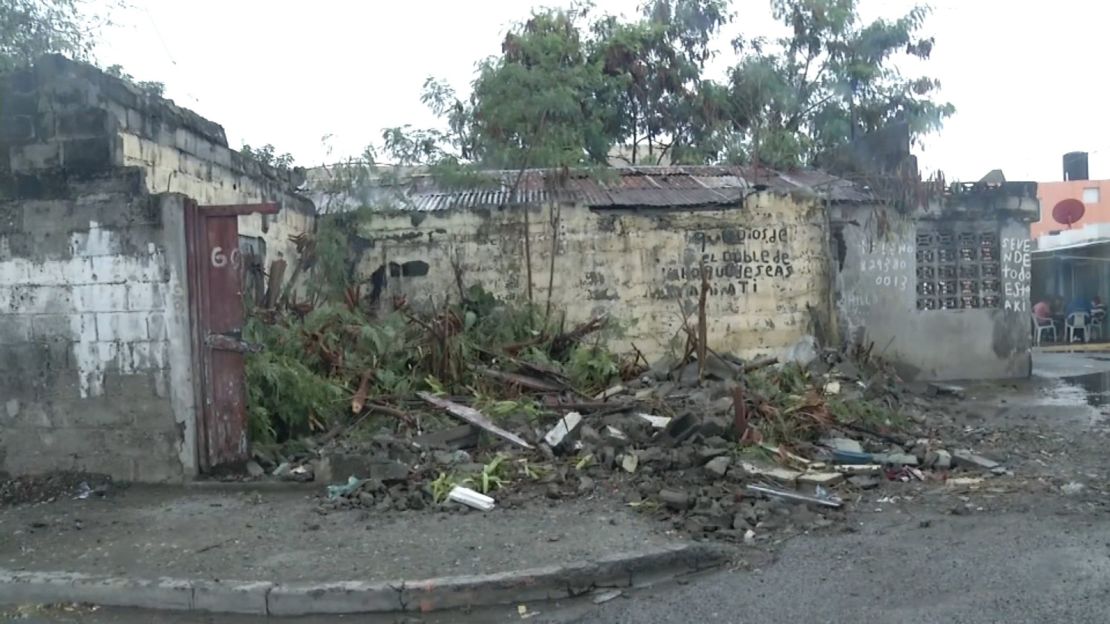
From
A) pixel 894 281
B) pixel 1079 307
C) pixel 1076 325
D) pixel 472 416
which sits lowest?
pixel 1076 325

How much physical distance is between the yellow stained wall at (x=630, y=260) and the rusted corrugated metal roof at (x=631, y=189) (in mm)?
173

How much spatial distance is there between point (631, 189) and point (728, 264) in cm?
181

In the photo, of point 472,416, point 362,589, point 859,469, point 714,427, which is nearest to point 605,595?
point 362,589

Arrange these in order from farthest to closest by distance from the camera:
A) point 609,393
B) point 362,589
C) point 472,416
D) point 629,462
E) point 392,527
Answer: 1. point 609,393
2. point 472,416
3. point 629,462
4. point 392,527
5. point 362,589

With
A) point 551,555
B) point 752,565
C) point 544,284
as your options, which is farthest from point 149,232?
point 544,284

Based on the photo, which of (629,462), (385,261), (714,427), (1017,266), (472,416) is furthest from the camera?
(1017,266)

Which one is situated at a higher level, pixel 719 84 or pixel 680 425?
pixel 719 84

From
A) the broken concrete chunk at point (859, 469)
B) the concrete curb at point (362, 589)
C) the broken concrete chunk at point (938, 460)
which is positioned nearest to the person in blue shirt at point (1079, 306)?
the broken concrete chunk at point (938, 460)

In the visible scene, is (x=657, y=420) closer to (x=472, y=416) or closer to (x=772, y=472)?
(x=772, y=472)

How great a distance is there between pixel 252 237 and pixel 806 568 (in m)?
7.35

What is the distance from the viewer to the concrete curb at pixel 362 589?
493 centimetres

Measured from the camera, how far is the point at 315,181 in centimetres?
1306

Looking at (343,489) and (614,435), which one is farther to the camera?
(614,435)

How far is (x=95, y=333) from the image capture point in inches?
295
